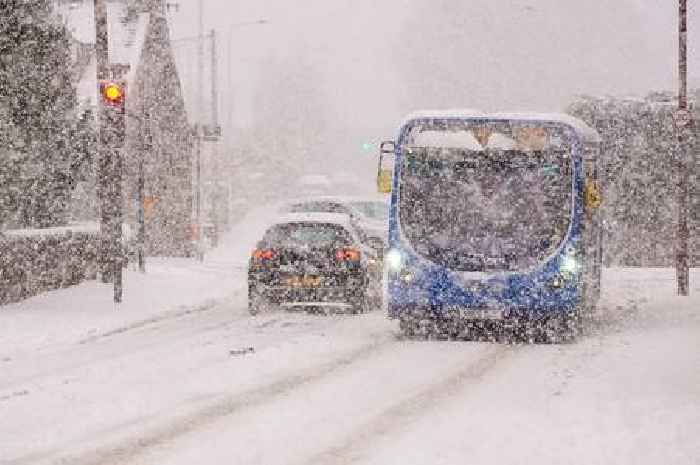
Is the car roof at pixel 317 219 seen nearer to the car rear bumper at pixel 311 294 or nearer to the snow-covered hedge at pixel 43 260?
the car rear bumper at pixel 311 294

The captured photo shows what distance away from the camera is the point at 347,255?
2066cm

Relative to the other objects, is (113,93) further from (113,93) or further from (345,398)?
(345,398)

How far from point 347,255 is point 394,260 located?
3.17 m

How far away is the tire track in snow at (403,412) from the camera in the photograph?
9188mm

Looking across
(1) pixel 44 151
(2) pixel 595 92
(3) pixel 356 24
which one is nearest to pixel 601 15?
(2) pixel 595 92

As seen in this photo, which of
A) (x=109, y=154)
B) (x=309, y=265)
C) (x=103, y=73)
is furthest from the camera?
(x=109, y=154)

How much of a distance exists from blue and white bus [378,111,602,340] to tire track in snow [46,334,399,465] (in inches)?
107

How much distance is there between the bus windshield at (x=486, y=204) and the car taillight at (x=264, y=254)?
11.6 ft

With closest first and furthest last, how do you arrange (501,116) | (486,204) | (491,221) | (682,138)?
(491,221)
(486,204)
(501,116)
(682,138)

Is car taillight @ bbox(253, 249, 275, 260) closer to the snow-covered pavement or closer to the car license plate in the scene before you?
the car license plate

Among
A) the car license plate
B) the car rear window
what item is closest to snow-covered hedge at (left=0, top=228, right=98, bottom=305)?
the car rear window

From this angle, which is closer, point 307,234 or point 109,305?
point 307,234

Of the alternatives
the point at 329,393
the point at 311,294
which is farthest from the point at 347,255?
the point at 329,393

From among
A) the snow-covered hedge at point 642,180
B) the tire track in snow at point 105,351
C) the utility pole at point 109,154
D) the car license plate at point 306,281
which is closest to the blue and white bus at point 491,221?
the car license plate at point 306,281
